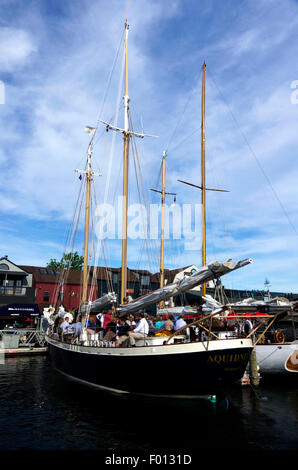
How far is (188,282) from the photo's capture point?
13156mm

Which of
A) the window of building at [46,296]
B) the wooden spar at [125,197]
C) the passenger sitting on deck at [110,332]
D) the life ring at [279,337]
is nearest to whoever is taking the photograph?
the passenger sitting on deck at [110,332]

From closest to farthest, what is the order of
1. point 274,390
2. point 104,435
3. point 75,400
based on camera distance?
1. point 104,435
2. point 75,400
3. point 274,390

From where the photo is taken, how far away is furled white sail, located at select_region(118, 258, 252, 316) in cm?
1169

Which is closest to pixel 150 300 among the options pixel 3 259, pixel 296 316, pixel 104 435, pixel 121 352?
pixel 121 352

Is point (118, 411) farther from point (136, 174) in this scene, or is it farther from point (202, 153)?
point (202, 153)

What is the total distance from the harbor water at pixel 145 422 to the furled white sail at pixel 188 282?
356 centimetres

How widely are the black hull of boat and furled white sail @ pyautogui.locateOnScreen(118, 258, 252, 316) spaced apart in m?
2.64

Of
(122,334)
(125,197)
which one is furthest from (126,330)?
(125,197)

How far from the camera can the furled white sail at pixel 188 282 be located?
11.7m

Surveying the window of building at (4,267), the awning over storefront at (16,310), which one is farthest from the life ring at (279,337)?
the window of building at (4,267)

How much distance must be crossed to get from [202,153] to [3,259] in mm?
33532

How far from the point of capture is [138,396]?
1176 centimetres

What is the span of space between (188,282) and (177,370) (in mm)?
3559

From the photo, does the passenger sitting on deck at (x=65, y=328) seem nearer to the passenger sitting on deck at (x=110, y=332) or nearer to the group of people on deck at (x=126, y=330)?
the group of people on deck at (x=126, y=330)
